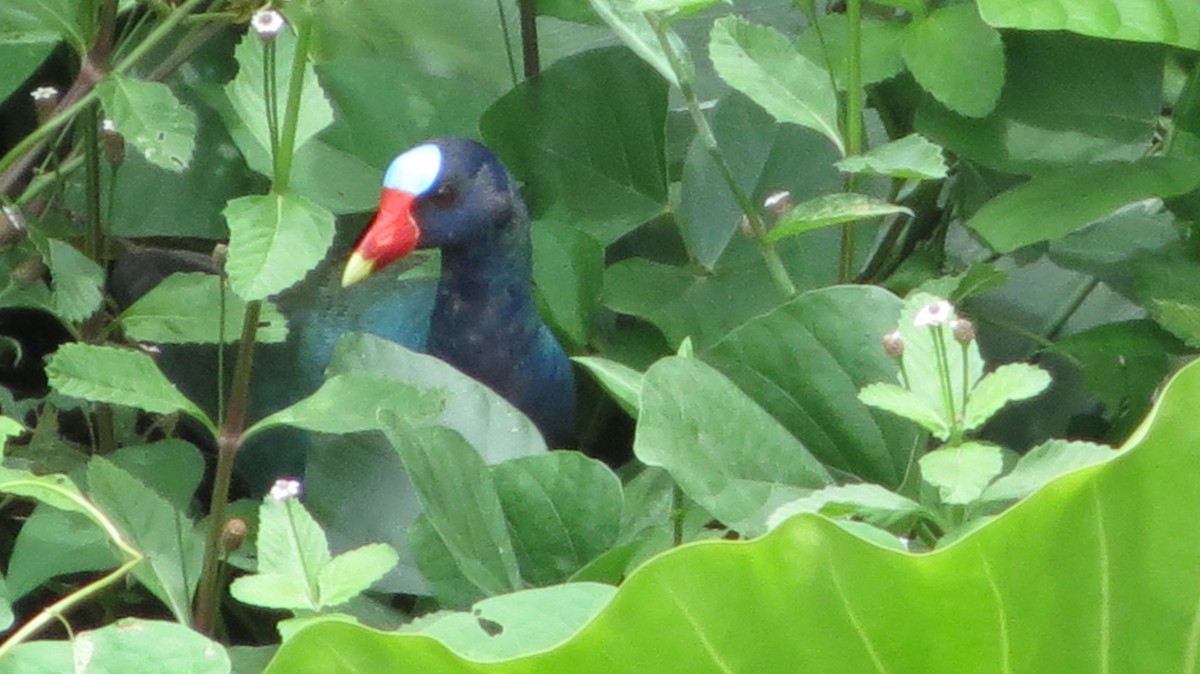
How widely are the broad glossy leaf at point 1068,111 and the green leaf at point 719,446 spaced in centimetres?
29

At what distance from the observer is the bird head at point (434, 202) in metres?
1.12

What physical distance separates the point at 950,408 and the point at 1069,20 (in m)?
0.25

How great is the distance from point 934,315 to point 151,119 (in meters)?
0.43

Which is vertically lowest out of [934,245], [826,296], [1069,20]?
[934,245]

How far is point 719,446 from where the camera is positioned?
0.72m

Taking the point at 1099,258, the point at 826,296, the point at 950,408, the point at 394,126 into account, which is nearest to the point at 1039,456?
the point at 950,408

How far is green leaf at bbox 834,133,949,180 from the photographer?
78cm

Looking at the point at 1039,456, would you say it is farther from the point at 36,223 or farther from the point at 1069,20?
the point at 36,223

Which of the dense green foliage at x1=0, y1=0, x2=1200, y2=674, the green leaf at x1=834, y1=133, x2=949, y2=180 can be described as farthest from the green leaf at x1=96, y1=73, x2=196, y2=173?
the green leaf at x1=834, y1=133, x2=949, y2=180

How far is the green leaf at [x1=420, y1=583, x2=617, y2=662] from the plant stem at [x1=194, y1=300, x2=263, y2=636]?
19 cm

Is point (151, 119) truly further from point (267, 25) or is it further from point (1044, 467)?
point (1044, 467)

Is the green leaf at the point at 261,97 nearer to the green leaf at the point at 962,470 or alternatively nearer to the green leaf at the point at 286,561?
the green leaf at the point at 286,561

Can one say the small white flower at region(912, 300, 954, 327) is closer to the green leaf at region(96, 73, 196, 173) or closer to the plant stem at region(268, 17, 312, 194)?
the plant stem at region(268, 17, 312, 194)

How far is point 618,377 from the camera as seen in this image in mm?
770
